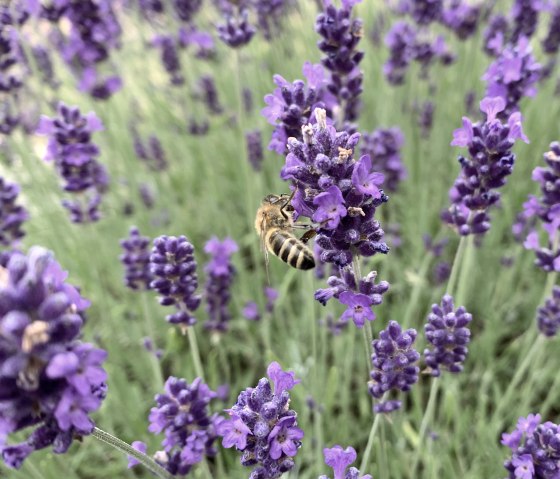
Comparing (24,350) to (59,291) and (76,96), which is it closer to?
(59,291)

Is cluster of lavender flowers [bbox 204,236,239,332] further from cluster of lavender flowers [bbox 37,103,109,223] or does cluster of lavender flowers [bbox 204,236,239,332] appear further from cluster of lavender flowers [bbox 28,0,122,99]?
cluster of lavender flowers [bbox 28,0,122,99]

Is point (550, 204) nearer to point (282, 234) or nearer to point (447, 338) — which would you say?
point (447, 338)

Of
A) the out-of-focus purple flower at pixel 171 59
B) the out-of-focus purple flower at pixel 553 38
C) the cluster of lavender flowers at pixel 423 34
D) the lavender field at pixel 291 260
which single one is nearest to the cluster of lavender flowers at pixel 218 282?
the lavender field at pixel 291 260

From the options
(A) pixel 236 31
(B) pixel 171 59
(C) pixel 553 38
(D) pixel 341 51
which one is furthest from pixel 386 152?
(B) pixel 171 59

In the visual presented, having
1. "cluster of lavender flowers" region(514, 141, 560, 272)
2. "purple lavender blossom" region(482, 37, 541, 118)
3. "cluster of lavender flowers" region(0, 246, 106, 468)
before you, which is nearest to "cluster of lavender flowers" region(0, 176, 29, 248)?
"cluster of lavender flowers" region(0, 246, 106, 468)

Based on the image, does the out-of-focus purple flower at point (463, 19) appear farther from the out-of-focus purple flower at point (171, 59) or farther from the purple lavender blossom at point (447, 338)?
the purple lavender blossom at point (447, 338)
